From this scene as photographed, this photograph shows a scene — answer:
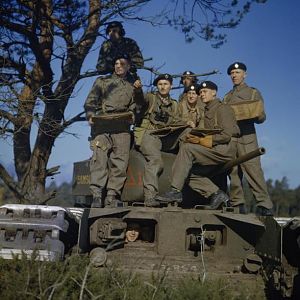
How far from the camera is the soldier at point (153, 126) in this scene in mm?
7137

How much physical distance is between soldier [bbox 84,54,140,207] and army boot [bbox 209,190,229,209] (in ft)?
3.72

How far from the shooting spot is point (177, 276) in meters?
6.34

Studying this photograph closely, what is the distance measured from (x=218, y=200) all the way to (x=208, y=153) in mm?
603

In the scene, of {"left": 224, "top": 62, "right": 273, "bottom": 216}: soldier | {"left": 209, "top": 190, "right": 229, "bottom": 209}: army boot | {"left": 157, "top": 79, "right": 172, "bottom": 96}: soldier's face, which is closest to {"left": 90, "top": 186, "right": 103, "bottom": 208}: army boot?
{"left": 209, "top": 190, "right": 229, "bottom": 209}: army boot

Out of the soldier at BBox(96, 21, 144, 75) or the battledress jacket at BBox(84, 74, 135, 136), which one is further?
the soldier at BBox(96, 21, 144, 75)

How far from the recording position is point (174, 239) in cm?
667

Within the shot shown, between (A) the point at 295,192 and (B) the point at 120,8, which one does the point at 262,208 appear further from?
(A) the point at 295,192

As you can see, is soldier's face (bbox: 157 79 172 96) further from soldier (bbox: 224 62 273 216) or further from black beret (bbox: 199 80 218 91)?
soldier (bbox: 224 62 273 216)

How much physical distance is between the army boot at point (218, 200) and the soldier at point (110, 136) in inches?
44.7

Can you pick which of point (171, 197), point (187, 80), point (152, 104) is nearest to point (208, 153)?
point (171, 197)

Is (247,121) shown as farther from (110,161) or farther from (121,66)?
(110,161)

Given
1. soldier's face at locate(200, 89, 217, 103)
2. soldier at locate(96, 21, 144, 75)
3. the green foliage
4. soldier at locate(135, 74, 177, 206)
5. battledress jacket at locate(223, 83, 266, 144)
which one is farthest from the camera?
soldier at locate(96, 21, 144, 75)

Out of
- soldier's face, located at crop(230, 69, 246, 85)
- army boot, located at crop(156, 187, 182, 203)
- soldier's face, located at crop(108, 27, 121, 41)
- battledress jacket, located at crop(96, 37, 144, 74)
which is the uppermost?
soldier's face, located at crop(108, 27, 121, 41)

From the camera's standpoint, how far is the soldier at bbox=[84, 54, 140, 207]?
7.20 m
